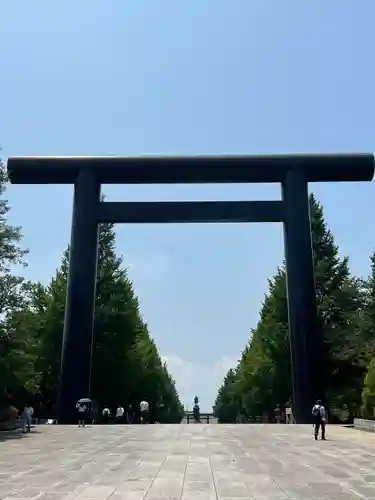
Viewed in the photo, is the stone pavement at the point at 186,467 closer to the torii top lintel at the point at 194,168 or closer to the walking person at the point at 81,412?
A: the walking person at the point at 81,412

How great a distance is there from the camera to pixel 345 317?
34.0 meters

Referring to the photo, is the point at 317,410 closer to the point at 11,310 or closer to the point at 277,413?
the point at 11,310

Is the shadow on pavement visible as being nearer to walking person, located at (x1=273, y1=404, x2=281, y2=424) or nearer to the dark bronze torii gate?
the dark bronze torii gate

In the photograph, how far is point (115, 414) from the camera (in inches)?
1433

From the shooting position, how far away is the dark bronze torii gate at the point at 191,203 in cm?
2425

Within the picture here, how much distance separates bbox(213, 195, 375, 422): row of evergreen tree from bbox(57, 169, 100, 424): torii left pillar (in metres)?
12.4

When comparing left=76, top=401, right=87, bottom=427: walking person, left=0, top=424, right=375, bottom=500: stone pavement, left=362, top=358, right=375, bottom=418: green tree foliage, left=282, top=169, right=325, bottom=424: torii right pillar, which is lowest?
left=0, top=424, right=375, bottom=500: stone pavement

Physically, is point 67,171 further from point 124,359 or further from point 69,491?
point 69,491

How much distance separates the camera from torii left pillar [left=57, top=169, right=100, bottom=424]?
23.4 m

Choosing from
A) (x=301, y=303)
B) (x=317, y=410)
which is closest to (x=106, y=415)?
(x=301, y=303)

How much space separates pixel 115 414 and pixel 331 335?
543 inches

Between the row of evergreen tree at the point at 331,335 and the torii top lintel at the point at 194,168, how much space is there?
8.05 m

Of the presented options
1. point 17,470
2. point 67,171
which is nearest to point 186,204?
point 67,171

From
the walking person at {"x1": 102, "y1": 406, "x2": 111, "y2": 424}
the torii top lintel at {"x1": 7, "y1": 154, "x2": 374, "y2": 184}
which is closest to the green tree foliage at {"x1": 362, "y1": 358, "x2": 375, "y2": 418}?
the torii top lintel at {"x1": 7, "y1": 154, "x2": 374, "y2": 184}
